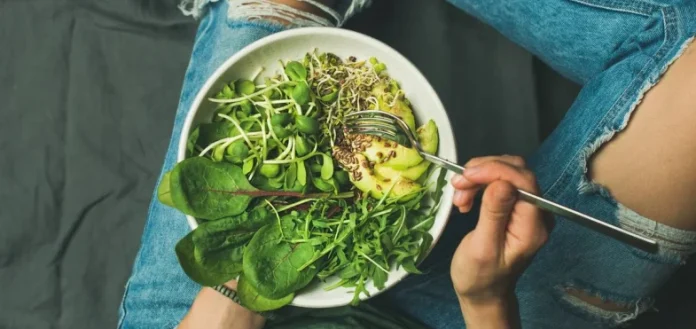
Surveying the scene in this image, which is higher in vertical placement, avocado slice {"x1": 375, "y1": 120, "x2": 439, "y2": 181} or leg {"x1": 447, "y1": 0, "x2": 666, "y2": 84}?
leg {"x1": 447, "y1": 0, "x2": 666, "y2": 84}

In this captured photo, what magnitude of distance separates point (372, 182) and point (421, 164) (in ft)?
0.15

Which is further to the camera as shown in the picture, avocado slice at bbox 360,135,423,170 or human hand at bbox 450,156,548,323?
avocado slice at bbox 360,135,423,170

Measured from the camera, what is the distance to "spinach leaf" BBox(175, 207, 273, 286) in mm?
522

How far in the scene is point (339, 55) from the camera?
1.87 ft

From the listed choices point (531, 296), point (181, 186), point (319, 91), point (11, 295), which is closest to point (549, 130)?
point (531, 296)

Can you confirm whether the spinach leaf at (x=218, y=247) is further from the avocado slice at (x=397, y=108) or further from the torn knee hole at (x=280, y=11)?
the torn knee hole at (x=280, y=11)

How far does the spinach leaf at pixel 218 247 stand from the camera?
52cm

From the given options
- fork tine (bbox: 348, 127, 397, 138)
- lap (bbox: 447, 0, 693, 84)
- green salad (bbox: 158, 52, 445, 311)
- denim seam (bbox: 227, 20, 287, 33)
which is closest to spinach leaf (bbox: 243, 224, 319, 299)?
green salad (bbox: 158, 52, 445, 311)

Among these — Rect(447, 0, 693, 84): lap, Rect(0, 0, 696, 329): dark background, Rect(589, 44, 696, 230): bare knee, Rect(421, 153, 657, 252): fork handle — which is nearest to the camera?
Rect(421, 153, 657, 252): fork handle

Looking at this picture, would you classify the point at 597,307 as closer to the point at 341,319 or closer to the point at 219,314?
the point at 341,319

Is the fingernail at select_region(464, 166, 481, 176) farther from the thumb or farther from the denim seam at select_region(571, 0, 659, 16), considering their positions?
the denim seam at select_region(571, 0, 659, 16)

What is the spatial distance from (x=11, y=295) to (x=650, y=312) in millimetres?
812

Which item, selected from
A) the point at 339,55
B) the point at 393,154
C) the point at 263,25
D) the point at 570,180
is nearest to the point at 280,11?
the point at 263,25

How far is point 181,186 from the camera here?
511 mm
